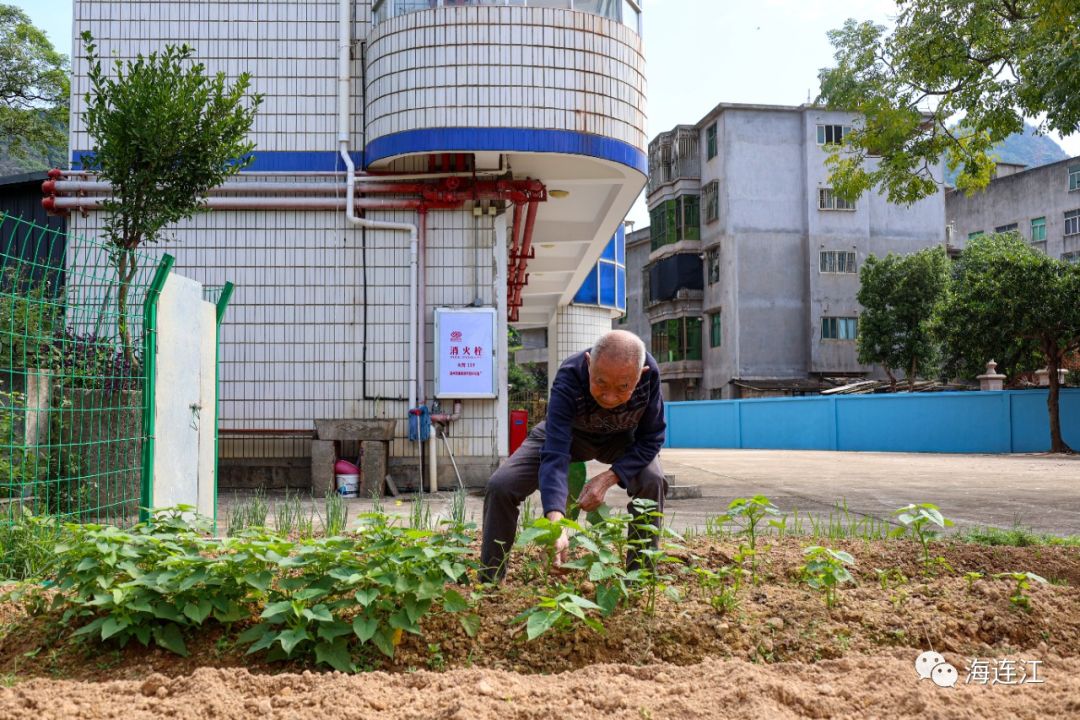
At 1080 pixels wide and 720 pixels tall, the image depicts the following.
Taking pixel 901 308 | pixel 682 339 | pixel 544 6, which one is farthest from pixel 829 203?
pixel 544 6

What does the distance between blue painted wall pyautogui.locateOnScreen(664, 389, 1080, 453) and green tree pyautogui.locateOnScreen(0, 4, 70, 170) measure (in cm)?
2117

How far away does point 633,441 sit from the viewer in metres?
4.02

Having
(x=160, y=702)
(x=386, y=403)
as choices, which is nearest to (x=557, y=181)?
(x=386, y=403)

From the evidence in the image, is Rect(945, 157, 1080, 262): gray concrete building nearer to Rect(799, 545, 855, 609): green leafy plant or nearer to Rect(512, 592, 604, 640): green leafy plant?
Rect(799, 545, 855, 609): green leafy plant

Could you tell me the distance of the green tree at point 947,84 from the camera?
364 inches

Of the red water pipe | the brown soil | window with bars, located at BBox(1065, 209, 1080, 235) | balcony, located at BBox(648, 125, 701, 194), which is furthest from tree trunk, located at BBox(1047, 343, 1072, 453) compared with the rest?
the brown soil

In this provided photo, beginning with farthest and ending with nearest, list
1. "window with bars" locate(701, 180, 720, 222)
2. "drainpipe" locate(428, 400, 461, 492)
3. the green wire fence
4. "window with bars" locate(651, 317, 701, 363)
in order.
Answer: "window with bars" locate(651, 317, 701, 363), "window with bars" locate(701, 180, 720, 222), "drainpipe" locate(428, 400, 461, 492), the green wire fence

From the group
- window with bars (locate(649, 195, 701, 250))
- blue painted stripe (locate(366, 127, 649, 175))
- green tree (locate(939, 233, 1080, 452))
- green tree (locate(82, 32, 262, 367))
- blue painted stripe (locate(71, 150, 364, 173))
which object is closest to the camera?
green tree (locate(82, 32, 262, 367))

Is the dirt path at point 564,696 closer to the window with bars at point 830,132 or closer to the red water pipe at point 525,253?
the red water pipe at point 525,253

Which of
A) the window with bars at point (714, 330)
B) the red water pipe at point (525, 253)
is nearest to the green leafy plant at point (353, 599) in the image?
the red water pipe at point (525, 253)

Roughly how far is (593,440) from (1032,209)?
40.3 m

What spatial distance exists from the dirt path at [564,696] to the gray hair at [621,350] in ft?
4.09

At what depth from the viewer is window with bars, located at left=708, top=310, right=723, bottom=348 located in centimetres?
3544

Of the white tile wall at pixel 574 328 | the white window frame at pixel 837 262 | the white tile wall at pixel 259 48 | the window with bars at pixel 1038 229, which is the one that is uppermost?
the window with bars at pixel 1038 229
